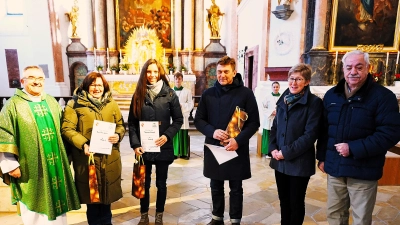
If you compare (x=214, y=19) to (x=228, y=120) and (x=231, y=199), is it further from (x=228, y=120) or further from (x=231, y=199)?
(x=231, y=199)

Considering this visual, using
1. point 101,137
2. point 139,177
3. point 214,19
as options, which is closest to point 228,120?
point 139,177

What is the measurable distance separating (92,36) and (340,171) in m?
12.6

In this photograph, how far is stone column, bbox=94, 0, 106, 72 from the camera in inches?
472

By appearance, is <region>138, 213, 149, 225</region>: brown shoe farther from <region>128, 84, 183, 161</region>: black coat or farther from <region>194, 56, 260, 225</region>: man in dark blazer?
<region>194, 56, 260, 225</region>: man in dark blazer

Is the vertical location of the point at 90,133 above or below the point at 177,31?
below

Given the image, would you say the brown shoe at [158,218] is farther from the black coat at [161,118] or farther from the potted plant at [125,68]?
the potted plant at [125,68]

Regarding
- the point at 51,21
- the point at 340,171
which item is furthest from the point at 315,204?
the point at 51,21

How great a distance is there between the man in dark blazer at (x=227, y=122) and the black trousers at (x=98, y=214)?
103 centimetres

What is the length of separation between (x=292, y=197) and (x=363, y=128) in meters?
0.81

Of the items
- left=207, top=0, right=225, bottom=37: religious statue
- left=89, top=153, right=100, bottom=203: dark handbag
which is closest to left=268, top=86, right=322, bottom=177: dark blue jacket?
left=89, top=153, right=100, bottom=203: dark handbag

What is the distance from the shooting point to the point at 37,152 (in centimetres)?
222

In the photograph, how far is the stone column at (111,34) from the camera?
39.7ft

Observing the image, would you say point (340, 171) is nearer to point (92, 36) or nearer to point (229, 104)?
point (229, 104)

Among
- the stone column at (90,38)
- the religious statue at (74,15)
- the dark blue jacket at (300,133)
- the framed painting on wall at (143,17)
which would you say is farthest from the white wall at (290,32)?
the religious statue at (74,15)
